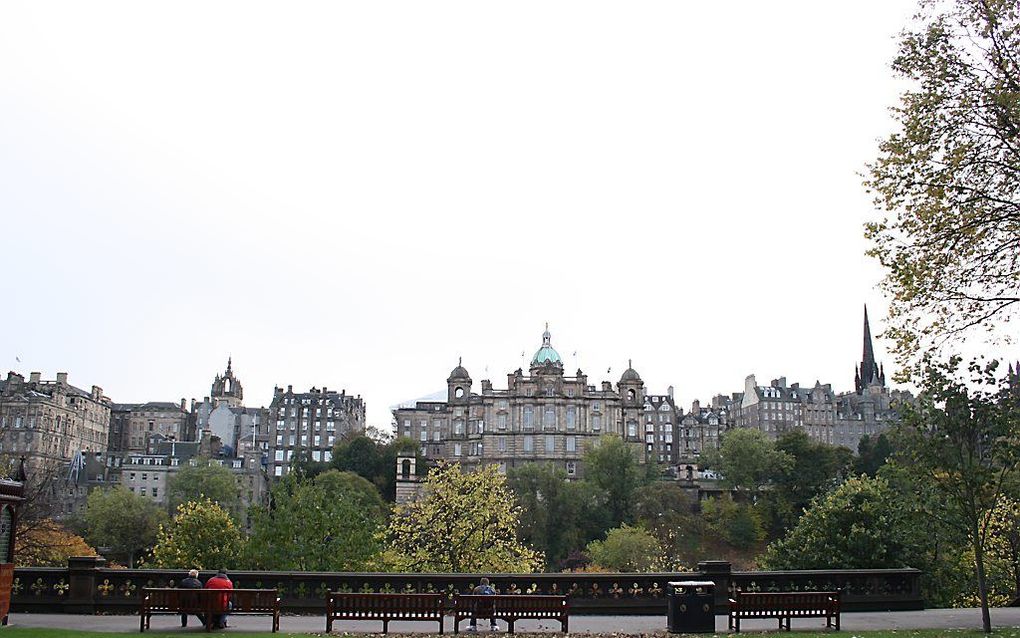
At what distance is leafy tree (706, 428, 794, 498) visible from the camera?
9089 centimetres

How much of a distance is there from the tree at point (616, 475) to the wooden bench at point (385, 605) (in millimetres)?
70146

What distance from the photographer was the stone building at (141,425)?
423 ft

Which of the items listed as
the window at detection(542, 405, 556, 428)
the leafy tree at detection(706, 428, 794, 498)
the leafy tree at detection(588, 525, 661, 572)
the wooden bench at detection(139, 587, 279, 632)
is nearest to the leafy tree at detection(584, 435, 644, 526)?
the leafy tree at detection(706, 428, 794, 498)

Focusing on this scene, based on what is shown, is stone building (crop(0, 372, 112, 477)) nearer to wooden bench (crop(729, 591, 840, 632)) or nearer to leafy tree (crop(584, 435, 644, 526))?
leafy tree (crop(584, 435, 644, 526))

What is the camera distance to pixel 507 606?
18594 mm

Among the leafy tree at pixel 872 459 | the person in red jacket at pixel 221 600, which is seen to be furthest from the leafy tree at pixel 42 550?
the leafy tree at pixel 872 459

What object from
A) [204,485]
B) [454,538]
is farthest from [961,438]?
[204,485]

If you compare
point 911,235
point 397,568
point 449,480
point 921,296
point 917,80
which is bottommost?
point 397,568

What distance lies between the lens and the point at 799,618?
21219 mm

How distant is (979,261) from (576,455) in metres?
87.7

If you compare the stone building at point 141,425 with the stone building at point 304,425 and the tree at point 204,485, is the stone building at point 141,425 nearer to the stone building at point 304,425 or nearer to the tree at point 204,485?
the stone building at point 304,425

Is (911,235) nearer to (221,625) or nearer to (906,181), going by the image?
(906,181)

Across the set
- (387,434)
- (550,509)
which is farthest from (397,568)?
(387,434)

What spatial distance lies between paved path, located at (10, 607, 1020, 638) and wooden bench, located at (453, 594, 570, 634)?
534 mm
